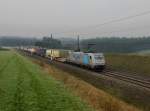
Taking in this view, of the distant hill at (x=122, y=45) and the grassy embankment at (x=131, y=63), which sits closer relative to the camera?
the grassy embankment at (x=131, y=63)

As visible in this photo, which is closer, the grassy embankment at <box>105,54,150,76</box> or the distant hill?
the grassy embankment at <box>105,54,150,76</box>

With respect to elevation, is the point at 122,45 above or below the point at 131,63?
above

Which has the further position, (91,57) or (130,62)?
(130,62)

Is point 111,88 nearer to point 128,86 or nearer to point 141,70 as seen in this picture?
point 128,86

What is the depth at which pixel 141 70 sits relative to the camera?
166ft

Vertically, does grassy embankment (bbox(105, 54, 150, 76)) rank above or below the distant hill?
below

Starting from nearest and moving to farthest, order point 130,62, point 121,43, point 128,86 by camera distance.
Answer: point 128,86, point 130,62, point 121,43

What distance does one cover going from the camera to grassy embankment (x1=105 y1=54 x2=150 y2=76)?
166ft

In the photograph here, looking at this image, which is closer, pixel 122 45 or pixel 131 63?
pixel 131 63

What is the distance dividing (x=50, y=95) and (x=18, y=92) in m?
1.97

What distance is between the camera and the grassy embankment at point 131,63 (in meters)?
50.7

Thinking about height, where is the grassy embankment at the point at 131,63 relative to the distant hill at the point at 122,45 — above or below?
below

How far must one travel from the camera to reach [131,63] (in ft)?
185

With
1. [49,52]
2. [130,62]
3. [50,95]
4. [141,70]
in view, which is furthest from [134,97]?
[49,52]
